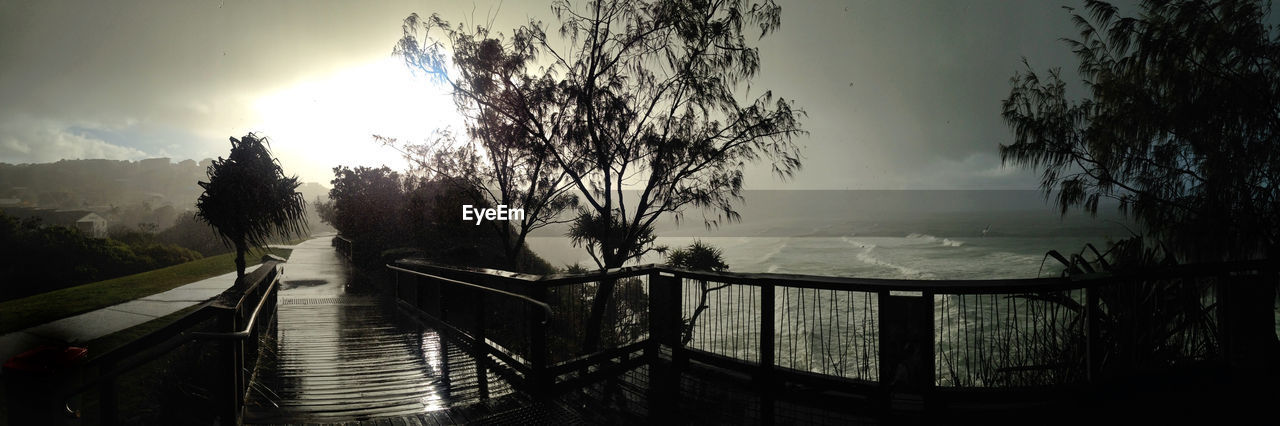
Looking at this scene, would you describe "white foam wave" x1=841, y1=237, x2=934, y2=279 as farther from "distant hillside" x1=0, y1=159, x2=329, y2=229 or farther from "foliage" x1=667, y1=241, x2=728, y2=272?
"distant hillside" x1=0, y1=159, x2=329, y2=229

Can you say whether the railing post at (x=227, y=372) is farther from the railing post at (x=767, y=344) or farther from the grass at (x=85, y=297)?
the grass at (x=85, y=297)

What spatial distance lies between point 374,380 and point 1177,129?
1169 cm

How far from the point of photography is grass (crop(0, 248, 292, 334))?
11.8 metres

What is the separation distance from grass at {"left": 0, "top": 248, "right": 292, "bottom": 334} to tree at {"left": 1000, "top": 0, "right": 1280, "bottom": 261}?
665 inches

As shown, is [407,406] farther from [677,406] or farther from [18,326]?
[18,326]

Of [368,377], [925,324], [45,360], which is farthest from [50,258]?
[925,324]

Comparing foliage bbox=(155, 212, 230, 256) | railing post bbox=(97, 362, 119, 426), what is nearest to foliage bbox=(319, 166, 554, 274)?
railing post bbox=(97, 362, 119, 426)

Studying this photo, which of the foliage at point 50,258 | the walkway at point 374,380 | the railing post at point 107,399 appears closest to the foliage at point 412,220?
the walkway at point 374,380

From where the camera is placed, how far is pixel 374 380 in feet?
16.2

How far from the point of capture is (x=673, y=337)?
4.71 meters

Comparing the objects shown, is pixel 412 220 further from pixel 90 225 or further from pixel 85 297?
pixel 90 225

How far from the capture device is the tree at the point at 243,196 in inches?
395

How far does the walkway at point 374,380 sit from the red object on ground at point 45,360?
4.24ft

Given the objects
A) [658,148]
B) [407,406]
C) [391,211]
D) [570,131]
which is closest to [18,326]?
[391,211]
